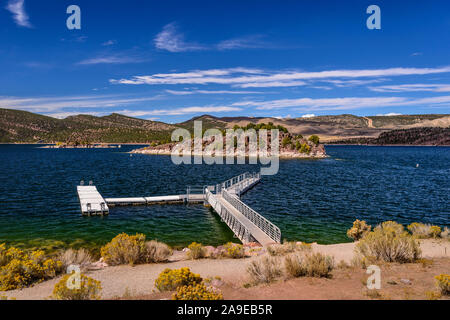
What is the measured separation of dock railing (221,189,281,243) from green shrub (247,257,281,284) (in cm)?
712

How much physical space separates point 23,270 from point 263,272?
9641 mm

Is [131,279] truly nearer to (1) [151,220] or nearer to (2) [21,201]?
(1) [151,220]

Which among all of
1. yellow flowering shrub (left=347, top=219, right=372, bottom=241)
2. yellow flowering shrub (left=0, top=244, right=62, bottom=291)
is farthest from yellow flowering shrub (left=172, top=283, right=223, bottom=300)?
yellow flowering shrub (left=347, top=219, right=372, bottom=241)

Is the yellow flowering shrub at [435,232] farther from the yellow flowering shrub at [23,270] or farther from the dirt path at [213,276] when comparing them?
the yellow flowering shrub at [23,270]

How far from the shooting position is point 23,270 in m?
11.7

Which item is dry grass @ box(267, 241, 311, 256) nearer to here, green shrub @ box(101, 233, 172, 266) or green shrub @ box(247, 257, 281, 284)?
green shrub @ box(247, 257, 281, 284)

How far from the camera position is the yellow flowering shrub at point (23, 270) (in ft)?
36.2

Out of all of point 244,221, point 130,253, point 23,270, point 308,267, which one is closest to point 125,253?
point 130,253

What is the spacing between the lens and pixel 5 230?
2258cm

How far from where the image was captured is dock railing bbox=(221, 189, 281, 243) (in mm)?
18869

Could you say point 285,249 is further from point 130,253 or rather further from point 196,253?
point 130,253
